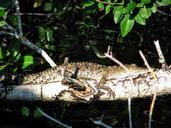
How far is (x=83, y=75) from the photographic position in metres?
1.92

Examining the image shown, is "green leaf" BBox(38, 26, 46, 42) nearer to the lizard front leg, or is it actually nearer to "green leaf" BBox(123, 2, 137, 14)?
the lizard front leg

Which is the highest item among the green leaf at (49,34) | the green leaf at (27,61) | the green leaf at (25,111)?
the green leaf at (49,34)

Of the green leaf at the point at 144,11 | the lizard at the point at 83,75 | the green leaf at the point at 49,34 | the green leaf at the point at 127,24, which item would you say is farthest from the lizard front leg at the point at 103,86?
the green leaf at the point at 49,34

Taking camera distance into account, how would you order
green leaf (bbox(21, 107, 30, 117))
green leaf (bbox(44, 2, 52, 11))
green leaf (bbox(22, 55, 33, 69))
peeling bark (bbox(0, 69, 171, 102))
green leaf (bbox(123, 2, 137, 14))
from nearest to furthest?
green leaf (bbox(123, 2, 137, 14)) < peeling bark (bbox(0, 69, 171, 102)) < green leaf (bbox(22, 55, 33, 69)) < green leaf (bbox(21, 107, 30, 117)) < green leaf (bbox(44, 2, 52, 11))

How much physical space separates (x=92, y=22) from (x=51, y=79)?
62cm

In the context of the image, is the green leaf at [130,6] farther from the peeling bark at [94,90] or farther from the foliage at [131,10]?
the peeling bark at [94,90]

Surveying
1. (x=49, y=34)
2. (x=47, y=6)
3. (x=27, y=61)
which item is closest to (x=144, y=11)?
(x=27, y=61)

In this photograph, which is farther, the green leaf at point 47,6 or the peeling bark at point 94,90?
the green leaf at point 47,6

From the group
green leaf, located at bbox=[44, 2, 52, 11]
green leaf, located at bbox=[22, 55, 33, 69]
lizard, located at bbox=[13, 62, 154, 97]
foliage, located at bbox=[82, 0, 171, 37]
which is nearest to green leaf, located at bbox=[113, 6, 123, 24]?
foliage, located at bbox=[82, 0, 171, 37]

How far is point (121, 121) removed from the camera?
105 inches

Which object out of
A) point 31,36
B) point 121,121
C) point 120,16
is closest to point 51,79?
point 120,16

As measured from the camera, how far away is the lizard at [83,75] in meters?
1.86

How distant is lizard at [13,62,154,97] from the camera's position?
1860mm

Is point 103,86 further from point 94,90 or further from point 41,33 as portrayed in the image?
point 41,33
